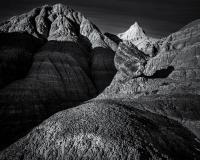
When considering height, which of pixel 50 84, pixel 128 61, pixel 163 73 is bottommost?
pixel 50 84

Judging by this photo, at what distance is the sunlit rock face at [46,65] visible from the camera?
53.5 metres

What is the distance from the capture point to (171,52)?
72125mm

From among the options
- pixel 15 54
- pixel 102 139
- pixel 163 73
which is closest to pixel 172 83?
pixel 163 73

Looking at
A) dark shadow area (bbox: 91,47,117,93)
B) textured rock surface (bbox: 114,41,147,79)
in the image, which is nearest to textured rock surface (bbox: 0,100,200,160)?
textured rock surface (bbox: 114,41,147,79)

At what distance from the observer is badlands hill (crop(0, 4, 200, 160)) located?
89.7ft

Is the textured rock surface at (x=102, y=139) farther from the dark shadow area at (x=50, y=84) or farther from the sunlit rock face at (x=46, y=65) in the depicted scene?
the sunlit rock face at (x=46, y=65)

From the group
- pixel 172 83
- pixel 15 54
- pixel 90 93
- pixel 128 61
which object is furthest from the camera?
pixel 128 61

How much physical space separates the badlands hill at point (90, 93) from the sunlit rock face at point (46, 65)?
23 centimetres

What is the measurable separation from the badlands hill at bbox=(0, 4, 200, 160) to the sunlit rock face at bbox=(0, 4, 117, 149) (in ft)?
0.76

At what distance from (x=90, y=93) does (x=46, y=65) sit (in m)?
14.8

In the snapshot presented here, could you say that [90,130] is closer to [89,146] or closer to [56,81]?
[89,146]

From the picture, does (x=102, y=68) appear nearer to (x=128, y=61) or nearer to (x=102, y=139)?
(x=128, y=61)

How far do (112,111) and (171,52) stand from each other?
4645cm

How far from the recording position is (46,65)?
231 ft
